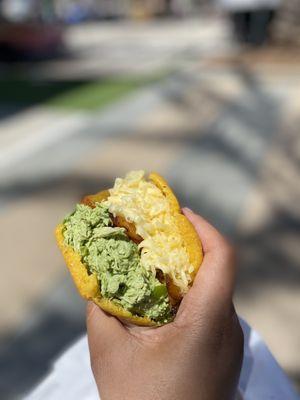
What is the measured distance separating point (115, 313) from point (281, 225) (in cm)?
386

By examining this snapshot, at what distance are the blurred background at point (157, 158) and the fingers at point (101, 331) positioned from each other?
5.21 ft

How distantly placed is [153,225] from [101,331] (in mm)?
318

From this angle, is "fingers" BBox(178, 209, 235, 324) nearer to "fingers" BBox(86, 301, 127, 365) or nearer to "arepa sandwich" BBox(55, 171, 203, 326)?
"arepa sandwich" BBox(55, 171, 203, 326)

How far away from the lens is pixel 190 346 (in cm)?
156

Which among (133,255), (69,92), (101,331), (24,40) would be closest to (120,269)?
(133,255)

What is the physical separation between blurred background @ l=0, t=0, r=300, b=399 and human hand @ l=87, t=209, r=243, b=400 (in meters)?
1.67

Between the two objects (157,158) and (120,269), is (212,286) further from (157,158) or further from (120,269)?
(157,158)

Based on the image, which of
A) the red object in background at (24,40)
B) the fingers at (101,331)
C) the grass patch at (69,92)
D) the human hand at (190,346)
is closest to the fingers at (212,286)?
the human hand at (190,346)

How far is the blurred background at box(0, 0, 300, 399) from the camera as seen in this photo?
13.0ft

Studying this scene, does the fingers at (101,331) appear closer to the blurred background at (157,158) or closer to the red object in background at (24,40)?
the blurred background at (157,158)

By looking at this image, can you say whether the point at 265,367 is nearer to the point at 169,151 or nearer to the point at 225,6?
the point at 169,151

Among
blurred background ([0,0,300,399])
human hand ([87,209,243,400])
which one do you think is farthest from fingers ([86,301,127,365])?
blurred background ([0,0,300,399])

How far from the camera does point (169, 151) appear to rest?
7305 mm

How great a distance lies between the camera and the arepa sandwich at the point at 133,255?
159 centimetres
